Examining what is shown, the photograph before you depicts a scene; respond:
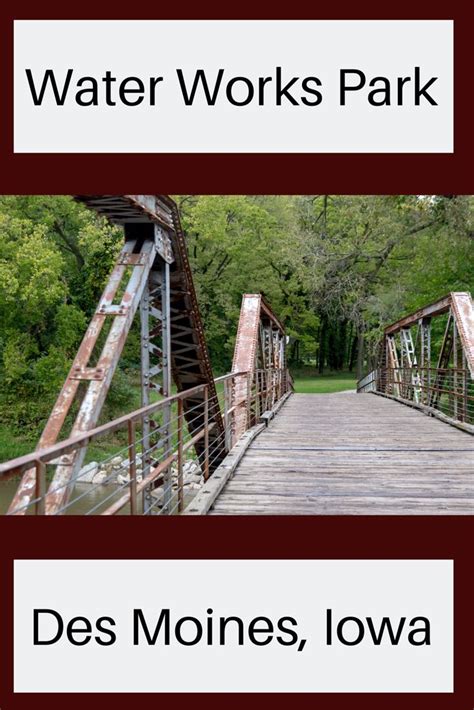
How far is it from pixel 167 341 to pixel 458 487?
3617 millimetres

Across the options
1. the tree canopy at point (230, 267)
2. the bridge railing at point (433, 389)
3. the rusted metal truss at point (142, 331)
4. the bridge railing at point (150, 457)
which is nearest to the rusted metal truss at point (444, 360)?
the bridge railing at point (433, 389)

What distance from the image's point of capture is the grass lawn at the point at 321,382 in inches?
1372

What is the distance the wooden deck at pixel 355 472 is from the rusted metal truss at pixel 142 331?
806mm

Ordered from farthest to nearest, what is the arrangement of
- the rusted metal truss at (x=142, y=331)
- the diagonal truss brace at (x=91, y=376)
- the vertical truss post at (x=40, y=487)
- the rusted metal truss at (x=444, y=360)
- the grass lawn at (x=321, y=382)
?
the grass lawn at (x=321, y=382), the rusted metal truss at (x=444, y=360), the rusted metal truss at (x=142, y=331), the diagonal truss brace at (x=91, y=376), the vertical truss post at (x=40, y=487)

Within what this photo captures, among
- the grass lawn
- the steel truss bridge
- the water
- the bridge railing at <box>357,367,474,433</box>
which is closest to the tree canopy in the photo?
the bridge railing at <box>357,367,474,433</box>

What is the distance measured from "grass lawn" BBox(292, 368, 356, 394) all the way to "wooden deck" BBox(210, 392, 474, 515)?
2379 centimetres

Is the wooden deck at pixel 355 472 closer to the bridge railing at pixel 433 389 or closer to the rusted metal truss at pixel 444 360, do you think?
the bridge railing at pixel 433 389

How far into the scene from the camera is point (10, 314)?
25.6 metres

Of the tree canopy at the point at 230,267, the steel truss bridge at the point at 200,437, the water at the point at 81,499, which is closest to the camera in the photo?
the steel truss bridge at the point at 200,437

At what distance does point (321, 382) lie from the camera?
131 feet

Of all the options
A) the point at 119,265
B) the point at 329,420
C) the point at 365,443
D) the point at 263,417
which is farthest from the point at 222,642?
the point at 329,420

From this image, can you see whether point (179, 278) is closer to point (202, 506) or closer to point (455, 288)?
point (202, 506)

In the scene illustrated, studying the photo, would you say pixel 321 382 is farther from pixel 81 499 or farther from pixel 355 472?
pixel 355 472

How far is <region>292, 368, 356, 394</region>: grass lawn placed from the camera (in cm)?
3484
